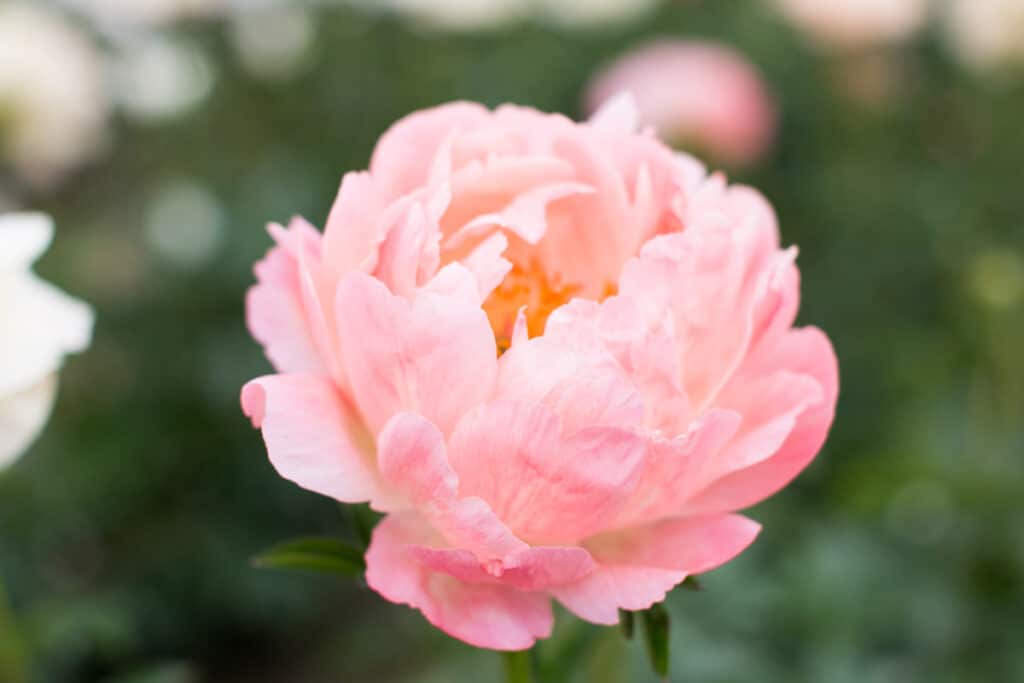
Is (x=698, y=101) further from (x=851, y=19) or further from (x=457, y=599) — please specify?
(x=457, y=599)

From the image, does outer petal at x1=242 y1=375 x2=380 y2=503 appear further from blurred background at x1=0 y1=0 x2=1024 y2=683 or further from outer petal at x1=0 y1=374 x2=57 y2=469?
blurred background at x1=0 y1=0 x2=1024 y2=683

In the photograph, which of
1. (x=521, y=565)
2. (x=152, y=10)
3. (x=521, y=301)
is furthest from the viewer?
(x=152, y=10)

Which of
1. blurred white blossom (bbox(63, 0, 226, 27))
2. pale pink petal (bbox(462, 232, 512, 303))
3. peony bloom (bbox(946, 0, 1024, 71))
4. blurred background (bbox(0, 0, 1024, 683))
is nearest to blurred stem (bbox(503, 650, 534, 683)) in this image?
pale pink petal (bbox(462, 232, 512, 303))

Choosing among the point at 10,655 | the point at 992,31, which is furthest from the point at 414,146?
the point at 992,31

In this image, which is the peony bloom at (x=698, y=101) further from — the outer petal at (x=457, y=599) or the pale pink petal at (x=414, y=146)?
the outer petal at (x=457, y=599)

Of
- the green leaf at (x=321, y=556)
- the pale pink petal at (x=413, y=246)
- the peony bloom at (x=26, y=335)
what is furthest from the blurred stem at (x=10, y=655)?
the pale pink petal at (x=413, y=246)

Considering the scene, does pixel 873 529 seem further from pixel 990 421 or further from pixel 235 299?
pixel 235 299

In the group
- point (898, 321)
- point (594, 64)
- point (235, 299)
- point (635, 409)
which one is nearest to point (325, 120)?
point (235, 299)
